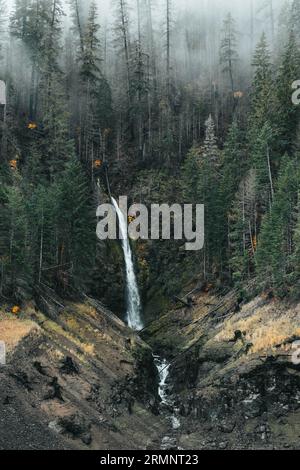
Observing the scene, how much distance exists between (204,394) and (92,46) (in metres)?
52.1

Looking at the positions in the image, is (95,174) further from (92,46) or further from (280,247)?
(280,247)

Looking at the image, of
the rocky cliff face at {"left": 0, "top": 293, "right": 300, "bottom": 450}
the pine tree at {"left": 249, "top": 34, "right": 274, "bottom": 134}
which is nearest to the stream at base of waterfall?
the rocky cliff face at {"left": 0, "top": 293, "right": 300, "bottom": 450}

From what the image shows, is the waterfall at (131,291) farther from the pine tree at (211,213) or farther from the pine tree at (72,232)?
the pine tree at (72,232)

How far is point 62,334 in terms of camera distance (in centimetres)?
3931

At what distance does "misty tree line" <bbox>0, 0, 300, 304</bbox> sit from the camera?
4553 centimetres

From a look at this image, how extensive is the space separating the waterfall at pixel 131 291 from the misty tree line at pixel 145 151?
1.42m

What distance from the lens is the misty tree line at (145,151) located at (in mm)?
45531

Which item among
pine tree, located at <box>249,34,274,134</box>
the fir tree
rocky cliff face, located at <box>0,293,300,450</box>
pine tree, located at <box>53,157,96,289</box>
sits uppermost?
the fir tree

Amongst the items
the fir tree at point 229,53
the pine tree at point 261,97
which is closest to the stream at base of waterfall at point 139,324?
the pine tree at point 261,97

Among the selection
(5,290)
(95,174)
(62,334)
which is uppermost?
(95,174)

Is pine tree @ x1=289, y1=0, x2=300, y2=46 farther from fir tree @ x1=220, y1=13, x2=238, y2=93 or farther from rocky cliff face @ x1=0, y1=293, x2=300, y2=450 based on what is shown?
rocky cliff face @ x1=0, y1=293, x2=300, y2=450

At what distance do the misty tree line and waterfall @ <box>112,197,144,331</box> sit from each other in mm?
1421

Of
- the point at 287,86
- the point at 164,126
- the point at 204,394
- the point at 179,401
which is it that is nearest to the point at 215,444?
the point at 204,394

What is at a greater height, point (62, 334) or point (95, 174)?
point (95, 174)
